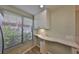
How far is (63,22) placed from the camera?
1530mm

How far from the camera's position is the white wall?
4.99 ft

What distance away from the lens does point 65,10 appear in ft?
5.04

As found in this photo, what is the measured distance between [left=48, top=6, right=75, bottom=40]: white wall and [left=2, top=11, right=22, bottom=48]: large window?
42cm

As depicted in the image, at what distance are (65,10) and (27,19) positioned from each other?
0.51m

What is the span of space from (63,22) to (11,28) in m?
0.67

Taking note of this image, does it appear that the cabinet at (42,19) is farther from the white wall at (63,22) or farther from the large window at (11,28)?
the large window at (11,28)

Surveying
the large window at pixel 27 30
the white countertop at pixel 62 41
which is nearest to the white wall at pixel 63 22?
the white countertop at pixel 62 41

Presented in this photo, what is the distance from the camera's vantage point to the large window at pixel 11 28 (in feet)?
4.92

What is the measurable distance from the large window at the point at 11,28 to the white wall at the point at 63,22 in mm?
420

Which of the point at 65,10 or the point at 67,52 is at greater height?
the point at 65,10

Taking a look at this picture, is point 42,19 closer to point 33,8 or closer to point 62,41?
point 33,8

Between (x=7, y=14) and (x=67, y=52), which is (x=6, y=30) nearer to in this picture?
(x=7, y=14)
